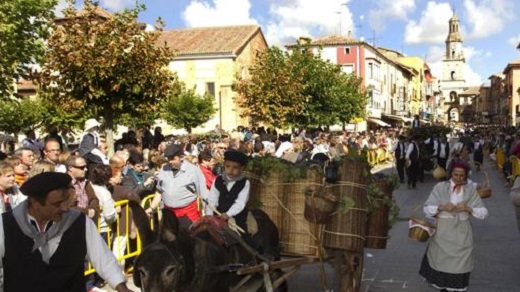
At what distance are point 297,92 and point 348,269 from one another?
27269 mm

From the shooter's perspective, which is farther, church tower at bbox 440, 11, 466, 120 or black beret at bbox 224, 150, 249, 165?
church tower at bbox 440, 11, 466, 120

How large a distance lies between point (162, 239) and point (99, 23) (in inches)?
505

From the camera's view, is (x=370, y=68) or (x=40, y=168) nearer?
(x=40, y=168)

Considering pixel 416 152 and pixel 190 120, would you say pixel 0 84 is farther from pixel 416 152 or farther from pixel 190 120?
pixel 190 120

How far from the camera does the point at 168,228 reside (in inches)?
157

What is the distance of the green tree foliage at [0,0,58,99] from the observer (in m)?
13.8

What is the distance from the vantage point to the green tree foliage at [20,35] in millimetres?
13773

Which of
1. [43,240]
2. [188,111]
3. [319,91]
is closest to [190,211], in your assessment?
[43,240]

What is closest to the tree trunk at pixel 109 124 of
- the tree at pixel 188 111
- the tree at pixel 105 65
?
the tree at pixel 105 65

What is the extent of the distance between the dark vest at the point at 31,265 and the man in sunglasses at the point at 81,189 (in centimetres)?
351

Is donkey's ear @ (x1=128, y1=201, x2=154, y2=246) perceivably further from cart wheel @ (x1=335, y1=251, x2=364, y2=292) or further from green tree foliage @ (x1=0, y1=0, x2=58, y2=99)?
green tree foliage @ (x1=0, y1=0, x2=58, y2=99)

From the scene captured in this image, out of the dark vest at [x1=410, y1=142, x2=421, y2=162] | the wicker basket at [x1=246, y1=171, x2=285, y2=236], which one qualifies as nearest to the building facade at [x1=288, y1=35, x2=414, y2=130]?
the dark vest at [x1=410, y1=142, x2=421, y2=162]

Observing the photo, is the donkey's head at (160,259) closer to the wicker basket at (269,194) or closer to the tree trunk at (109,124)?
the wicker basket at (269,194)

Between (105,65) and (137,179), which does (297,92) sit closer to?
(105,65)
